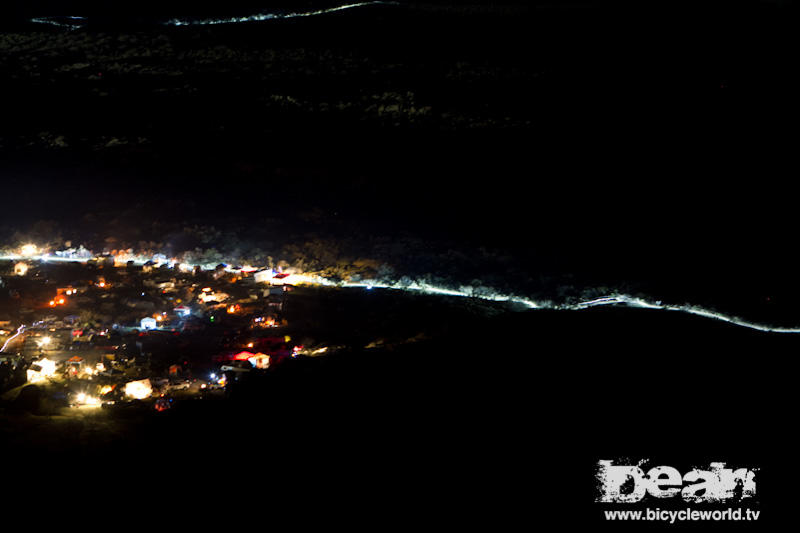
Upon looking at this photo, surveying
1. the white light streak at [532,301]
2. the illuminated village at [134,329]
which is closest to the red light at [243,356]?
the illuminated village at [134,329]

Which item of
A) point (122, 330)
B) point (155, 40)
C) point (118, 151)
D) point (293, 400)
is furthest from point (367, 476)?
point (155, 40)

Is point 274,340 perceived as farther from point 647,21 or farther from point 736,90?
point 647,21

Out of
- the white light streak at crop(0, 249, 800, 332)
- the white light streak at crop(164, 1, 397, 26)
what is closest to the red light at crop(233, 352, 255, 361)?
the white light streak at crop(0, 249, 800, 332)

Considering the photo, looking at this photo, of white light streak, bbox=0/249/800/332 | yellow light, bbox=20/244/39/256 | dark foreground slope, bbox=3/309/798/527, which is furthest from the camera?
yellow light, bbox=20/244/39/256

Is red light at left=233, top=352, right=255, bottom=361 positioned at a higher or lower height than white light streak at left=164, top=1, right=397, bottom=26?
lower

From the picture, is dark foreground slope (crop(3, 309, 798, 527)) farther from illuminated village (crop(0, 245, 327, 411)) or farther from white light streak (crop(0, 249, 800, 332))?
white light streak (crop(0, 249, 800, 332))

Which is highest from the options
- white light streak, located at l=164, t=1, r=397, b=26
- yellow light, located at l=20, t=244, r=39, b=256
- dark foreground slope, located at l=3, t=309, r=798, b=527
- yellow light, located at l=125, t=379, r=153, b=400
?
white light streak, located at l=164, t=1, r=397, b=26

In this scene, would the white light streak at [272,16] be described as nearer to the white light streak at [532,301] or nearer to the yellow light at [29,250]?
the yellow light at [29,250]

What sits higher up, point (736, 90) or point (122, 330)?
point (736, 90)
